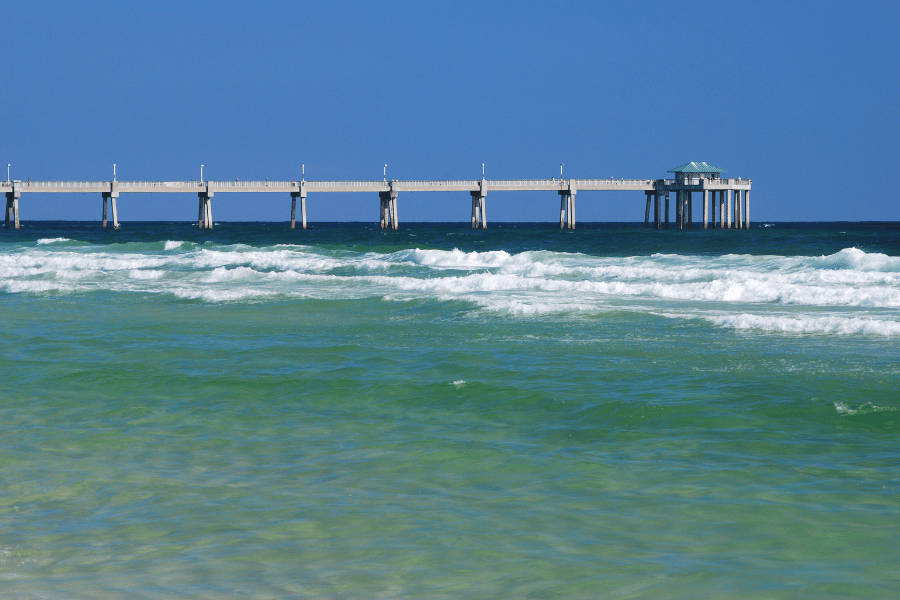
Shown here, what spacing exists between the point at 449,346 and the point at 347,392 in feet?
11.0

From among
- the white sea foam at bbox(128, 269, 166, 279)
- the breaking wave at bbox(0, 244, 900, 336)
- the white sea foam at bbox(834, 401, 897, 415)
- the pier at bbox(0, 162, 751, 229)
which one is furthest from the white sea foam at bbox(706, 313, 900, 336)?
the pier at bbox(0, 162, 751, 229)

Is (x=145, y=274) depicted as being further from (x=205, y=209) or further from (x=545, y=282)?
(x=205, y=209)

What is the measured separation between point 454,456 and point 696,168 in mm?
73196

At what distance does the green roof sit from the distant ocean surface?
2442 inches

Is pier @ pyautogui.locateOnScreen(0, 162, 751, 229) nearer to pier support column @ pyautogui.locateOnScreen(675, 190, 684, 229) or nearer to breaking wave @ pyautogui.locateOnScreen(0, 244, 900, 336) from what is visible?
pier support column @ pyautogui.locateOnScreen(675, 190, 684, 229)

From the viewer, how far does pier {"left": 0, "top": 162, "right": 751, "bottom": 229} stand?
227ft

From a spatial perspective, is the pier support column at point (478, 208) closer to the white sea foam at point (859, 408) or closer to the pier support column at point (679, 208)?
the pier support column at point (679, 208)

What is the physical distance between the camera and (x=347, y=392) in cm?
1008

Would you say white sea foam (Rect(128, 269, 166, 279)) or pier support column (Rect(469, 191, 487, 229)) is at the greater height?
pier support column (Rect(469, 191, 487, 229))

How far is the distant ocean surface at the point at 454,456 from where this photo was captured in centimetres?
507

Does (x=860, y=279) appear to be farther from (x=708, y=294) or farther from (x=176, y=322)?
(x=176, y=322)

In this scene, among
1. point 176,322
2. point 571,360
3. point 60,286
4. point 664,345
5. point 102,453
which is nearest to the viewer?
point 102,453

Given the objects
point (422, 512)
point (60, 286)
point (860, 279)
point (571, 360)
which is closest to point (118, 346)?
point (571, 360)

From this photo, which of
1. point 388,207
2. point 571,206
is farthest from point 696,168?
point 388,207
